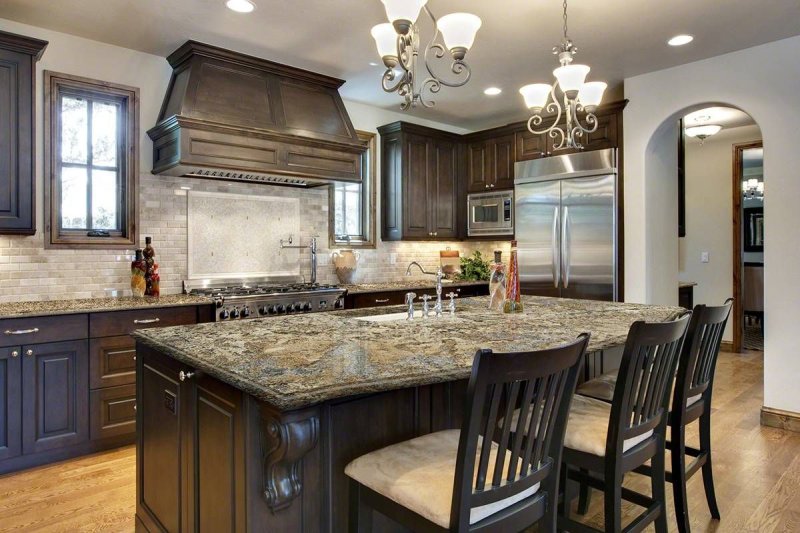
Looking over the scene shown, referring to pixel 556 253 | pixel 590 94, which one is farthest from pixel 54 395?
pixel 556 253

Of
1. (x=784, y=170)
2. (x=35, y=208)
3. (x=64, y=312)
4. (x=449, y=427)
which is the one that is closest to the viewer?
(x=449, y=427)

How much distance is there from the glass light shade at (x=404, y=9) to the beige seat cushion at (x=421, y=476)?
159 centimetres

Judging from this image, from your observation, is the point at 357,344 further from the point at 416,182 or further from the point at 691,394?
the point at 416,182

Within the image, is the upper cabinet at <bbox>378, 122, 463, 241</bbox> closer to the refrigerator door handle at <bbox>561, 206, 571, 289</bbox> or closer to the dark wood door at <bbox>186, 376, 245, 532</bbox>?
the refrigerator door handle at <bbox>561, 206, 571, 289</bbox>

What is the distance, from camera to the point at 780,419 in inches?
146

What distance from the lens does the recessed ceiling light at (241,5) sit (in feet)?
10.4

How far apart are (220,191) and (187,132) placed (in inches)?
33.5

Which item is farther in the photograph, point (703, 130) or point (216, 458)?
point (703, 130)

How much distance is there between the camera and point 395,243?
5754mm

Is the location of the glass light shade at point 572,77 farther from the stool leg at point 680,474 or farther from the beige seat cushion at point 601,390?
the stool leg at point 680,474

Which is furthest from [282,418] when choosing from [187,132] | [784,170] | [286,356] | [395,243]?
[395,243]

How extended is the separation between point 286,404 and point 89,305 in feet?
8.90

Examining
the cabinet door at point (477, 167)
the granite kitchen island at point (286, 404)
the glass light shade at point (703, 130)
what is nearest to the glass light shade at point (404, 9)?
the granite kitchen island at point (286, 404)

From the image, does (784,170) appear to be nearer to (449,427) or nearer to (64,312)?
(449,427)
